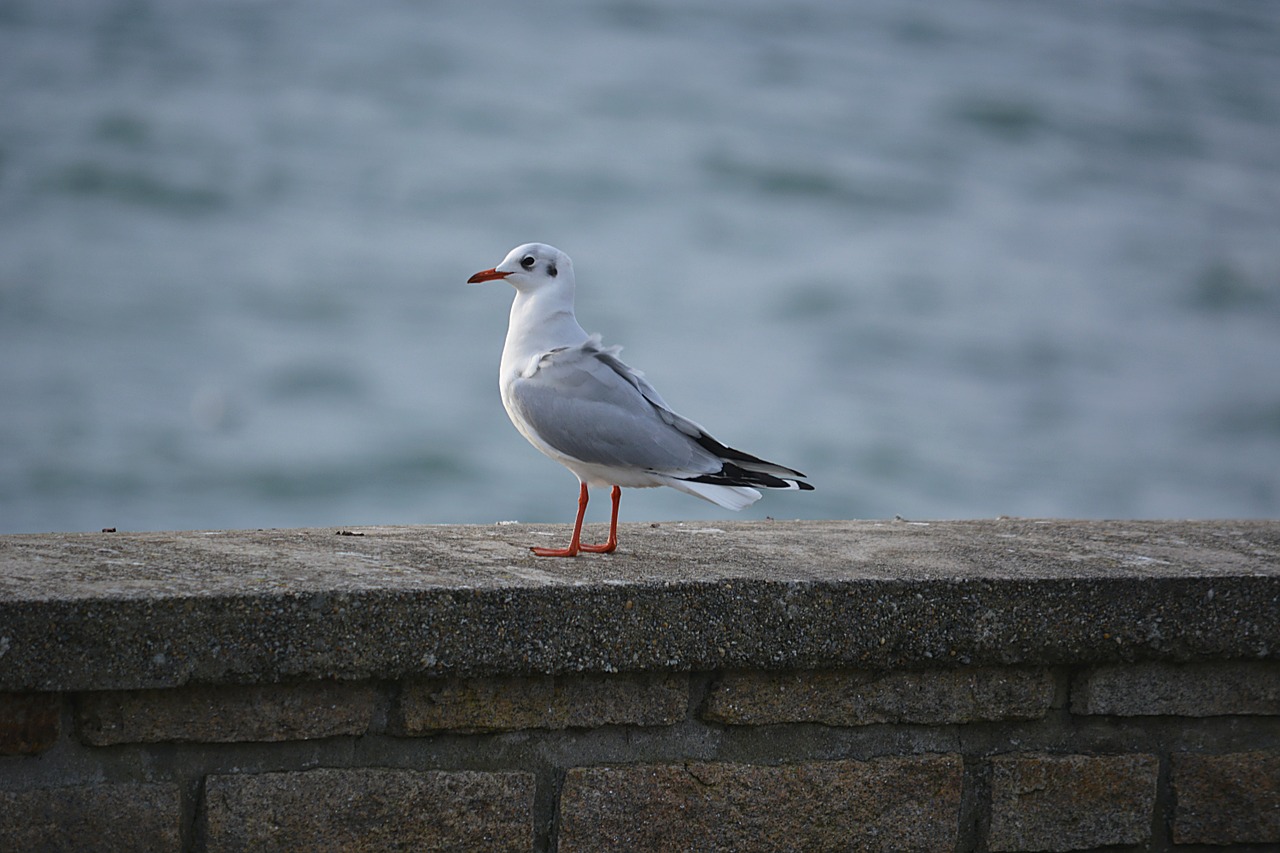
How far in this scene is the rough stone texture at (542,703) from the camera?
2.32m

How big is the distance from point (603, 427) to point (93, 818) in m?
1.14

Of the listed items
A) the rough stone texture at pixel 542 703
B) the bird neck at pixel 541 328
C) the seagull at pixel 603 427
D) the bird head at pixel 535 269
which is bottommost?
the rough stone texture at pixel 542 703

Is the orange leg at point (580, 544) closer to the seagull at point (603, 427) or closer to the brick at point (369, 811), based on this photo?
the seagull at point (603, 427)

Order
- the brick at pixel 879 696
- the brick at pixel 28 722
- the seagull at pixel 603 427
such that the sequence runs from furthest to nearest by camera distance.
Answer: the seagull at pixel 603 427 → the brick at pixel 879 696 → the brick at pixel 28 722

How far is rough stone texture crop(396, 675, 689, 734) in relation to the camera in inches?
91.2

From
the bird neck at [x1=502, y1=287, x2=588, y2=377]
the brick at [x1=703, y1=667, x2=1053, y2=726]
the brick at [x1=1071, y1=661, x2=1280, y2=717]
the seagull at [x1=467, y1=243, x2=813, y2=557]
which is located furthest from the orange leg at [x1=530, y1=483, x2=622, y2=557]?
the brick at [x1=1071, y1=661, x2=1280, y2=717]

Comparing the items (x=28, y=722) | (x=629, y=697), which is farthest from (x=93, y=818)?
(x=629, y=697)

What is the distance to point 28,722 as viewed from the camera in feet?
7.06

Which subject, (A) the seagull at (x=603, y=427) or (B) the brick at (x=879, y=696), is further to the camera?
(A) the seagull at (x=603, y=427)

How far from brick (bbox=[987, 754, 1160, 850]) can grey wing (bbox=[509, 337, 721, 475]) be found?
2.70 feet

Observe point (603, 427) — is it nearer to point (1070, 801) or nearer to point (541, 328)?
point (541, 328)

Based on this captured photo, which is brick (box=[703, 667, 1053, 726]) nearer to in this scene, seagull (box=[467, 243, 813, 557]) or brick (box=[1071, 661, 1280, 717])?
brick (box=[1071, 661, 1280, 717])

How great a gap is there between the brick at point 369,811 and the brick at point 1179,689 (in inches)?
42.0

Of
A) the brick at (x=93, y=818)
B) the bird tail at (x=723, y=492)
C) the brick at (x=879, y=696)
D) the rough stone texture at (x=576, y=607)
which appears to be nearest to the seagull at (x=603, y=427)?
the bird tail at (x=723, y=492)
